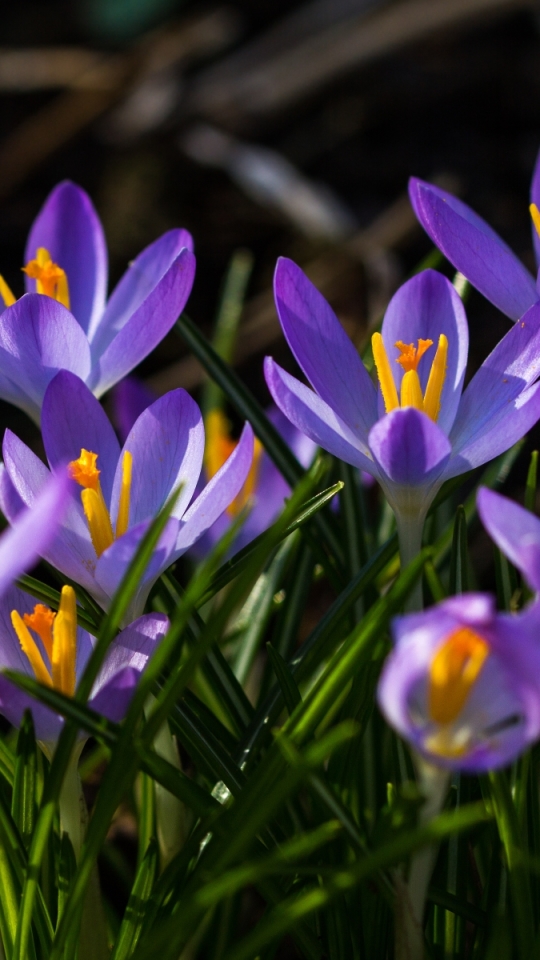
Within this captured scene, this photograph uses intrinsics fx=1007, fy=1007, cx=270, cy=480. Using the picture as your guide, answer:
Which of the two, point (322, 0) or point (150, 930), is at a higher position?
point (322, 0)

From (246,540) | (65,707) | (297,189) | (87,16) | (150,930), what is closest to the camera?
(65,707)

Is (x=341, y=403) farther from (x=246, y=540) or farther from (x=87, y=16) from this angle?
(x=87, y=16)

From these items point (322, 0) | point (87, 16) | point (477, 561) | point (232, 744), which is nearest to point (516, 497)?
point (477, 561)

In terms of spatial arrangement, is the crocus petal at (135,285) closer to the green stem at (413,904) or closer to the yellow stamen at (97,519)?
the yellow stamen at (97,519)

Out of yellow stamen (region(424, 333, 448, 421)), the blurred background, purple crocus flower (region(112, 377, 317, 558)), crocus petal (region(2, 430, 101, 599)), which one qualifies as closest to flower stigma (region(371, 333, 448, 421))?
yellow stamen (region(424, 333, 448, 421))

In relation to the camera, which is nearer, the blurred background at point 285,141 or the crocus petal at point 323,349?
the crocus petal at point 323,349

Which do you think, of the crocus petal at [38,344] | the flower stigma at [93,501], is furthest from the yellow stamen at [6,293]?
the flower stigma at [93,501]
